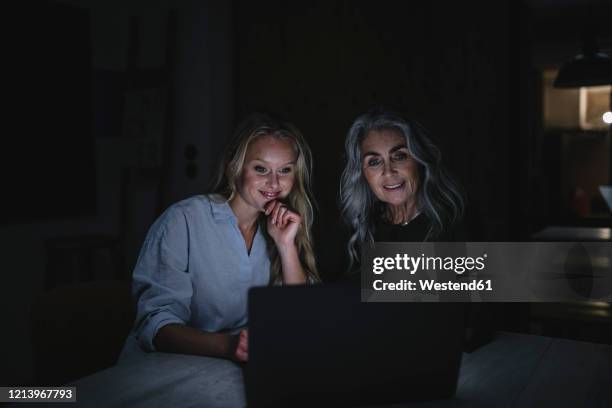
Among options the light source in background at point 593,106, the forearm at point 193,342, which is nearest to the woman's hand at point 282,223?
the forearm at point 193,342

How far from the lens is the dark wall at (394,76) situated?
2.99 metres

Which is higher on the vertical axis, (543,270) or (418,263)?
(418,263)

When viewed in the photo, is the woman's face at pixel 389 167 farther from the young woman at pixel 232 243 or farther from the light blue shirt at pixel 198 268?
the light blue shirt at pixel 198 268

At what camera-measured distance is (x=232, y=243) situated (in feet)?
5.17

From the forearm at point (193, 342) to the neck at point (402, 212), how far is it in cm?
77

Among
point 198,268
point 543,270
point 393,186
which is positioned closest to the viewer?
point 198,268

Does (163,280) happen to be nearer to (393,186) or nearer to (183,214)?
(183,214)

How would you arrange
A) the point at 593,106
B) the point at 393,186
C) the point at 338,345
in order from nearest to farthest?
the point at 338,345 → the point at 393,186 → the point at 593,106

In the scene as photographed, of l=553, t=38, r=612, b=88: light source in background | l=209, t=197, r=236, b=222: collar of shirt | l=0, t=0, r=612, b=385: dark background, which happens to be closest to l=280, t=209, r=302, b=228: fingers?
l=209, t=197, r=236, b=222: collar of shirt

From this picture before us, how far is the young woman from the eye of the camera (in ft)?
4.58

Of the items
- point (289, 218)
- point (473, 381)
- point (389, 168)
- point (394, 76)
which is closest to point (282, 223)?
point (289, 218)

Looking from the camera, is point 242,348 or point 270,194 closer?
point 242,348

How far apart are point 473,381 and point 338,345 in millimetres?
385

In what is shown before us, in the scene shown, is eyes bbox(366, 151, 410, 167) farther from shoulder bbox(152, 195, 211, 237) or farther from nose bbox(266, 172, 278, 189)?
shoulder bbox(152, 195, 211, 237)
